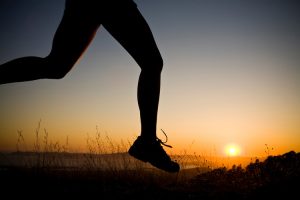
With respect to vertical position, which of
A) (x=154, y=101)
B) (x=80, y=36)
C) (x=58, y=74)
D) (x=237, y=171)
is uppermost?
(x=80, y=36)

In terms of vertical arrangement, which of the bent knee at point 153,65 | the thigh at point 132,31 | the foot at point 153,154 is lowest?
the foot at point 153,154

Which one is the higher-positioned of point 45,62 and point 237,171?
point 45,62

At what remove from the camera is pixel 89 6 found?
2.39 metres

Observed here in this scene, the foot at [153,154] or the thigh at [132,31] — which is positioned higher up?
the thigh at [132,31]

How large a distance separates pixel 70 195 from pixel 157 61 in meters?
1.60

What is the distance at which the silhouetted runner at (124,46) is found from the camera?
2.37m

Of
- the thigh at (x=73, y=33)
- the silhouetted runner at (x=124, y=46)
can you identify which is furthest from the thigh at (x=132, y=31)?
the thigh at (x=73, y=33)

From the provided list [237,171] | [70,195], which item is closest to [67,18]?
[70,195]

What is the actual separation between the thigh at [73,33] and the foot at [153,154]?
111 centimetres

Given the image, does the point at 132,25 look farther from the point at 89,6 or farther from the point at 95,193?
the point at 95,193

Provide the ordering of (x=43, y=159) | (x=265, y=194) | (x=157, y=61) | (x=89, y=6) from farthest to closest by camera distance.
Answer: (x=43, y=159)
(x=157, y=61)
(x=89, y=6)
(x=265, y=194)

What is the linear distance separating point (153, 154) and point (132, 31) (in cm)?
119

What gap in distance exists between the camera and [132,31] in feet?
7.81

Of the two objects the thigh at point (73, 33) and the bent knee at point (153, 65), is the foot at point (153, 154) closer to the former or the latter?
the bent knee at point (153, 65)
